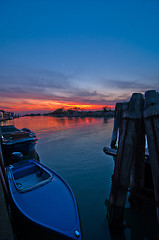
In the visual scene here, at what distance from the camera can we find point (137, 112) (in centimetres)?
331

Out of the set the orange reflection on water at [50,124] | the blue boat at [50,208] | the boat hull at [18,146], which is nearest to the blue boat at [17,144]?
the boat hull at [18,146]

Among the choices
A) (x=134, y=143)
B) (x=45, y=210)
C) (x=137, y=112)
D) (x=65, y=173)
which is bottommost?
(x=65, y=173)

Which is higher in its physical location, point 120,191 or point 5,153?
point 120,191

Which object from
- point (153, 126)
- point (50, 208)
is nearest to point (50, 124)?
point (50, 208)

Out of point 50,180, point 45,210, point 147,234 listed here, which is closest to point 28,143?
point 50,180

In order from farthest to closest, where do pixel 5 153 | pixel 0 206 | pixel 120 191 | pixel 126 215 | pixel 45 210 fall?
pixel 5 153 → pixel 126 215 → pixel 45 210 → pixel 120 191 → pixel 0 206

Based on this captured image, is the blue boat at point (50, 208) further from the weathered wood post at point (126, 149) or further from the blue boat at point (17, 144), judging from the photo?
the blue boat at point (17, 144)

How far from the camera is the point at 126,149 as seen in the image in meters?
3.51

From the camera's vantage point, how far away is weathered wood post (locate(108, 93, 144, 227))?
3338 millimetres

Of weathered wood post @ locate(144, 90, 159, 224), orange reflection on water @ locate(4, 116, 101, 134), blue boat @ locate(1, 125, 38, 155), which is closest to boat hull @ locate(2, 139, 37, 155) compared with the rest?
blue boat @ locate(1, 125, 38, 155)

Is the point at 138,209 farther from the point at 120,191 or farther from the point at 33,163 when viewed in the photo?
Answer: the point at 33,163

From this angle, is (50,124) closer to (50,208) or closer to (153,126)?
(50,208)

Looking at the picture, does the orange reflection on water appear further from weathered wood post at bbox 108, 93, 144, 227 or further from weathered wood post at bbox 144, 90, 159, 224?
weathered wood post at bbox 144, 90, 159, 224

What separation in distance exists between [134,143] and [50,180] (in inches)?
→ 185
